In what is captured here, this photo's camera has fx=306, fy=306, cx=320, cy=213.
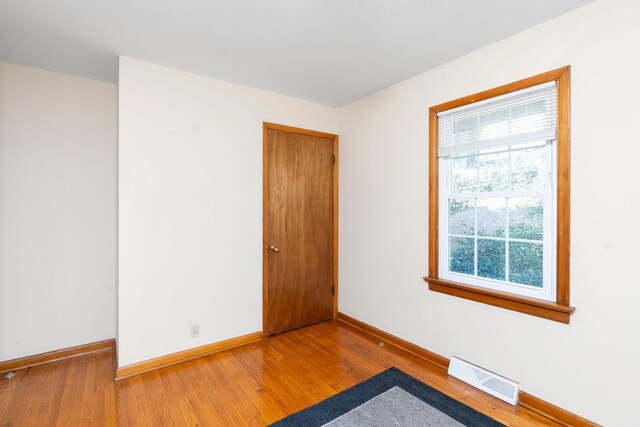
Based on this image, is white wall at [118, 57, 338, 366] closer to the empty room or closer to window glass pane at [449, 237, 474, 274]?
the empty room

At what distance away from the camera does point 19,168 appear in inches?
98.3

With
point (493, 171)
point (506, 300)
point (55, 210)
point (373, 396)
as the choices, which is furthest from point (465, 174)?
point (55, 210)

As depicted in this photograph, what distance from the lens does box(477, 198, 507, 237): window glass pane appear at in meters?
2.24

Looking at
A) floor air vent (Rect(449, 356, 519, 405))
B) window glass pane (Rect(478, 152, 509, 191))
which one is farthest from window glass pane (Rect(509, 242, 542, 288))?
floor air vent (Rect(449, 356, 519, 405))

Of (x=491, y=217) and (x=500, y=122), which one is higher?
(x=500, y=122)

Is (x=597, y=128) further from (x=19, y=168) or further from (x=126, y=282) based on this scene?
(x=19, y=168)

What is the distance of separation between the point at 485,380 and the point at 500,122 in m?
1.87

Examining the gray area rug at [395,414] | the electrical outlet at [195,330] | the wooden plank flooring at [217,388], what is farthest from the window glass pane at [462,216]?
the electrical outlet at [195,330]

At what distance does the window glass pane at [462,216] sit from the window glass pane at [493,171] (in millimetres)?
179

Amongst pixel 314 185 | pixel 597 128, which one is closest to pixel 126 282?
pixel 314 185

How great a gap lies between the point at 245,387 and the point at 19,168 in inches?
99.7

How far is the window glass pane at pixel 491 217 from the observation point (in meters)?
2.24

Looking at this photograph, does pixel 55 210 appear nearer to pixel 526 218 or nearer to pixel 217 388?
pixel 217 388

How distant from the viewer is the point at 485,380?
7.23 ft
